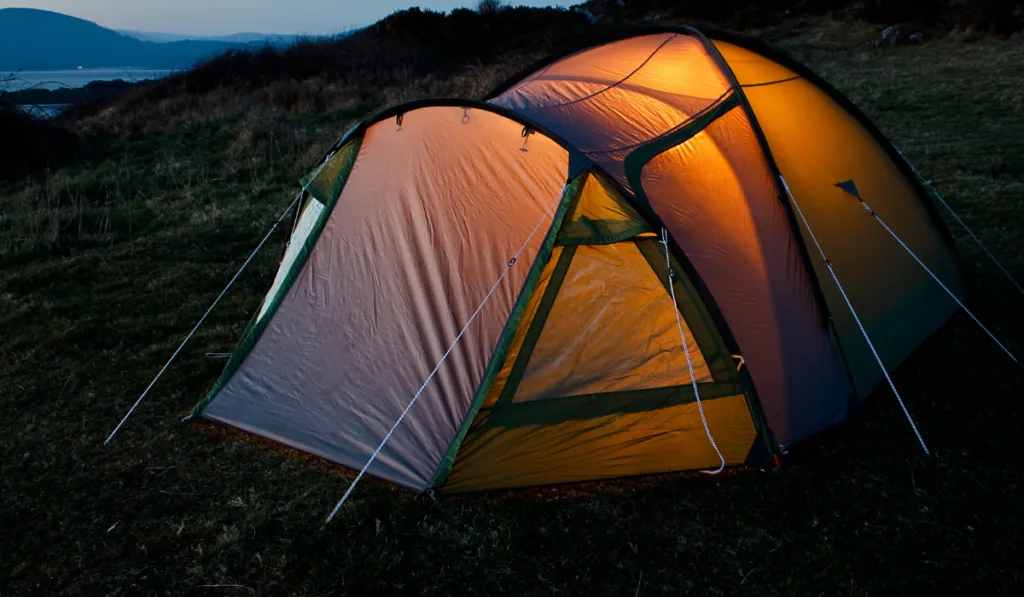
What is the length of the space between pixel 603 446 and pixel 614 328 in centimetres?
62

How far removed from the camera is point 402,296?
14.2 ft

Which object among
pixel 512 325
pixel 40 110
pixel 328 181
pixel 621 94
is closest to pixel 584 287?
pixel 512 325

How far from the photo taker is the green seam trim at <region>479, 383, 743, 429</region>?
3924mm

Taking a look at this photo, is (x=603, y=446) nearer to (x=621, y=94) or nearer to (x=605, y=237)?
(x=605, y=237)

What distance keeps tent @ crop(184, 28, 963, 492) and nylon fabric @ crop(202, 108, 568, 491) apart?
0.04ft

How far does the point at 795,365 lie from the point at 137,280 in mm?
6191

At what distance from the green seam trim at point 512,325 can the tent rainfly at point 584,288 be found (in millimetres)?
12

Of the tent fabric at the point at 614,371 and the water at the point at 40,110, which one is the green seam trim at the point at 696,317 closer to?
the tent fabric at the point at 614,371

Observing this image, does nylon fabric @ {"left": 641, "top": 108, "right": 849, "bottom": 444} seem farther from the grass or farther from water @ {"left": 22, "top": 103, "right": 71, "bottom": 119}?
water @ {"left": 22, "top": 103, "right": 71, "bottom": 119}

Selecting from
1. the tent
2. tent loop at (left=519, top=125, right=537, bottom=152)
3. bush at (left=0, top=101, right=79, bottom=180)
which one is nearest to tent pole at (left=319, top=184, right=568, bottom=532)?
the tent

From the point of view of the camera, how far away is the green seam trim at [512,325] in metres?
3.80

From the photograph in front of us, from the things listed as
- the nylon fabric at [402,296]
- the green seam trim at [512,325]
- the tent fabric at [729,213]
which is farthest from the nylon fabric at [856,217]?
the nylon fabric at [402,296]

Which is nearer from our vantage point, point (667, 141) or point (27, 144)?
point (667, 141)

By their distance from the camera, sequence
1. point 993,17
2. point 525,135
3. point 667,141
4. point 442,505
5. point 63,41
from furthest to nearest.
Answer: point 63,41
point 993,17
point 667,141
point 525,135
point 442,505
